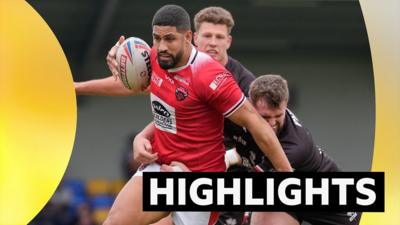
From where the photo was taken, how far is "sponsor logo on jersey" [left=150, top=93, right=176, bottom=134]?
3594mm

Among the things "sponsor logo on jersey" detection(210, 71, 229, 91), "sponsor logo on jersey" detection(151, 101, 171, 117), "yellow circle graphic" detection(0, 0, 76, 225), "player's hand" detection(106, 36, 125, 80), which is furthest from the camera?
"yellow circle graphic" detection(0, 0, 76, 225)

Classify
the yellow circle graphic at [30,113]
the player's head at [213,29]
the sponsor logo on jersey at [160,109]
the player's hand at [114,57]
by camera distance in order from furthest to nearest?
the player's head at [213,29], the yellow circle graphic at [30,113], the player's hand at [114,57], the sponsor logo on jersey at [160,109]

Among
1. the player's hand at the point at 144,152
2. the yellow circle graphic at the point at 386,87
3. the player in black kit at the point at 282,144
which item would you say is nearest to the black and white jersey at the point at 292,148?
the player in black kit at the point at 282,144

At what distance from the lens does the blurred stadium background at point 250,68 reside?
410 cm

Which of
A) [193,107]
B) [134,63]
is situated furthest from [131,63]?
[193,107]

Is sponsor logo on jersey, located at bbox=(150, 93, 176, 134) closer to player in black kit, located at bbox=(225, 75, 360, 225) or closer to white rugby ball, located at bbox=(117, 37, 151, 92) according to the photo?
white rugby ball, located at bbox=(117, 37, 151, 92)

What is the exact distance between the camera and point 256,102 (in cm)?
376

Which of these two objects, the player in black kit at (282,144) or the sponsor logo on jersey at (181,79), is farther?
the player in black kit at (282,144)

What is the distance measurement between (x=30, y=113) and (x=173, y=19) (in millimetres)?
908

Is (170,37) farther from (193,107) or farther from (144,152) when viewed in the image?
(144,152)

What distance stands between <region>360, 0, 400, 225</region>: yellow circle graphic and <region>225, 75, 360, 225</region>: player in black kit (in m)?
0.21

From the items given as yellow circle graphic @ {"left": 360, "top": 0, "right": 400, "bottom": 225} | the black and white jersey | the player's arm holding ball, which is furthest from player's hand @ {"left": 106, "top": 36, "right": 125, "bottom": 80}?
yellow circle graphic @ {"left": 360, "top": 0, "right": 400, "bottom": 225}

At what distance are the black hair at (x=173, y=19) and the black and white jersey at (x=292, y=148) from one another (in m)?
0.51

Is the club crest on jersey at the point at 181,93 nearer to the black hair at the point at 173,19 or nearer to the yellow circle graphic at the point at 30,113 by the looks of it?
the black hair at the point at 173,19
